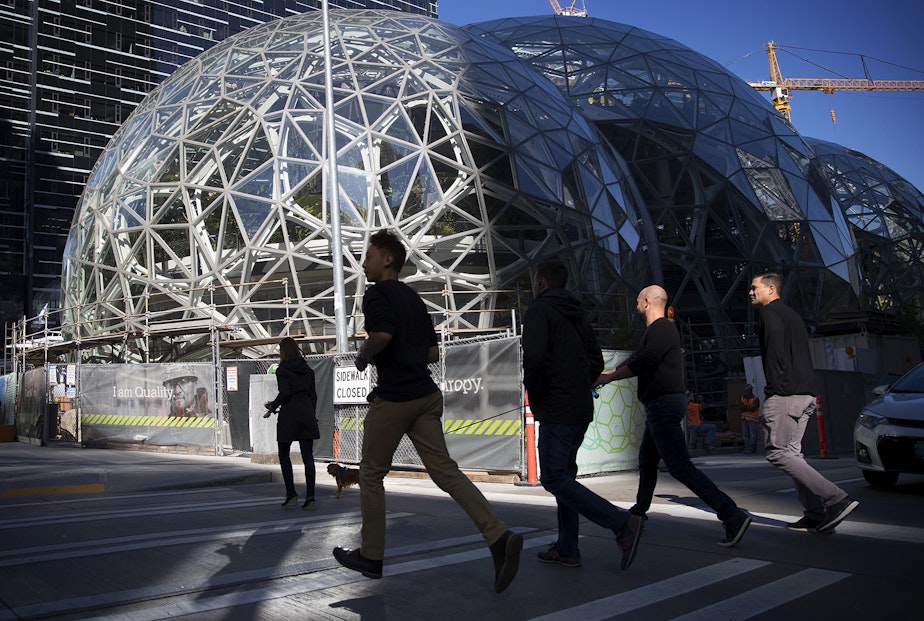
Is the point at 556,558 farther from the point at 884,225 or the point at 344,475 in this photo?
the point at 884,225

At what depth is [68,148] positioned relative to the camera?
235 feet

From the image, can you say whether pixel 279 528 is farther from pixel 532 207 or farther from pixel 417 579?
pixel 532 207

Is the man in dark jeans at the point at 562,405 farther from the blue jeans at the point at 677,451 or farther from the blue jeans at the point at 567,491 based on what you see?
the blue jeans at the point at 677,451

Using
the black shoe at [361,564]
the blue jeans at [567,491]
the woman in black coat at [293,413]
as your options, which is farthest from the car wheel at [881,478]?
the black shoe at [361,564]

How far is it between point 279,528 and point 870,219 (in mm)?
48019

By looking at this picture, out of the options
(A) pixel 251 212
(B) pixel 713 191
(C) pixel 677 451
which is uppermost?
(B) pixel 713 191

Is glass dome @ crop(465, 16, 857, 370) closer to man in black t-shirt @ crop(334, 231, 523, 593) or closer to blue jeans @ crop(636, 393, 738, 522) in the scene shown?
blue jeans @ crop(636, 393, 738, 522)

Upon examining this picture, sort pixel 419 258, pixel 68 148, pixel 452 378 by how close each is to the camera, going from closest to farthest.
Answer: pixel 452 378 < pixel 419 258 < pixel 68 148

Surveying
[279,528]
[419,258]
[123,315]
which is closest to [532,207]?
[419,258]

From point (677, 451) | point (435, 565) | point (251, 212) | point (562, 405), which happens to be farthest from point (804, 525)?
point (251, 212)

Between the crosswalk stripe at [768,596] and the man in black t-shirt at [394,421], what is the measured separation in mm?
1099

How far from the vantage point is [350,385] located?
1328 centimetres

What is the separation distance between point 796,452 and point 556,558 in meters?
2.00

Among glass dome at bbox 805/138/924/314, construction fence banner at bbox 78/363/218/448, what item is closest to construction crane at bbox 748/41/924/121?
glass dome at bbox 805/138/924/314
